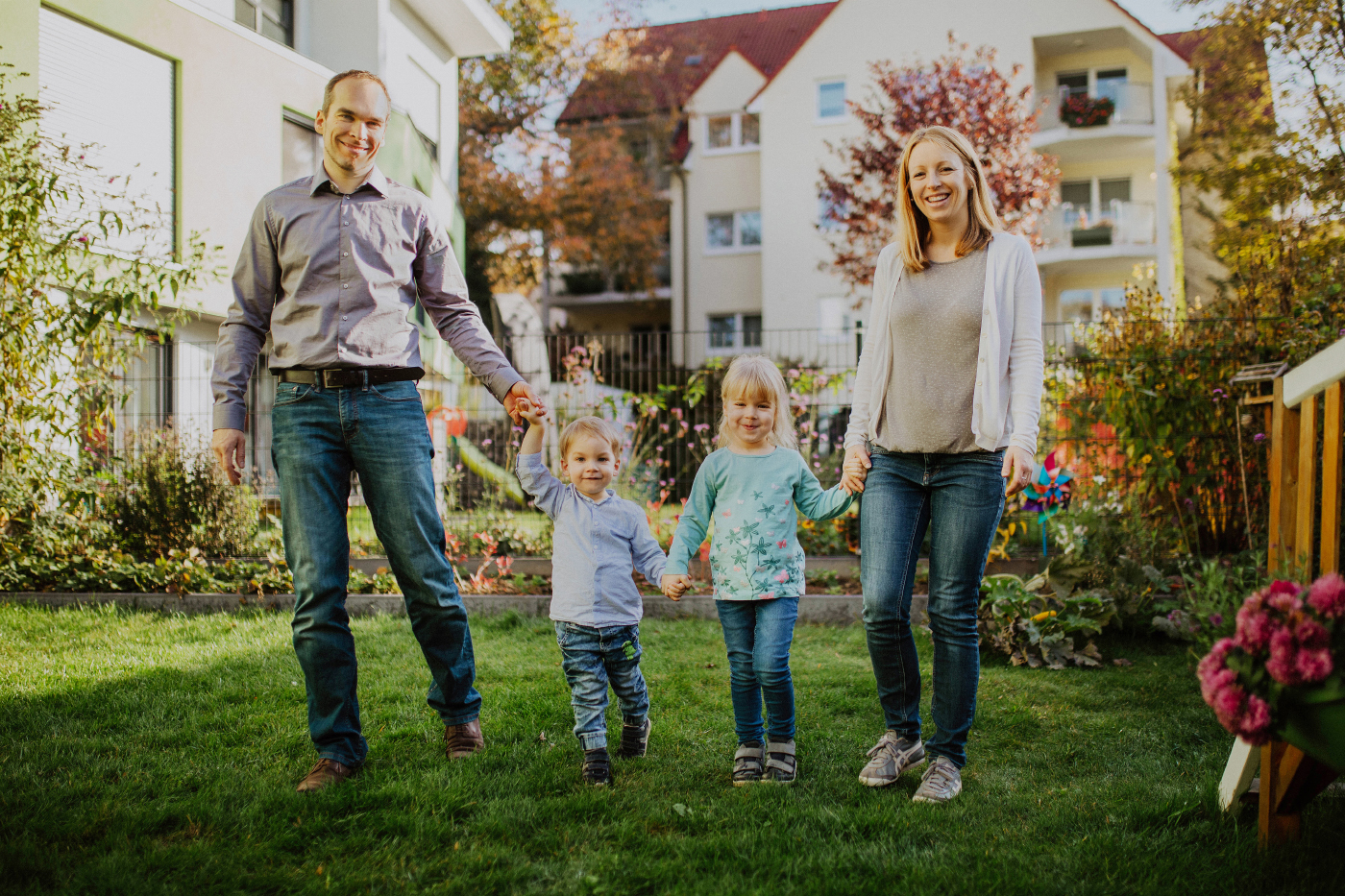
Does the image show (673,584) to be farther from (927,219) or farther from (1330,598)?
(1330,598)

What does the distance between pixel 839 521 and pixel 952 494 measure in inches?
183

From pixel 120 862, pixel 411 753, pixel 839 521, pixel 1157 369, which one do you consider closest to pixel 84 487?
pixel 411 753

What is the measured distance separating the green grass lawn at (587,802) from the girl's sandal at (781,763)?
0.08 meters

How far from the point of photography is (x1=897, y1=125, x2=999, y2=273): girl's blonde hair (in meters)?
3.01

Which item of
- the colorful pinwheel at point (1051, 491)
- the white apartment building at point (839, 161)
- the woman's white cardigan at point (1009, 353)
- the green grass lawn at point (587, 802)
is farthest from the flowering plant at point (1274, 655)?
the white apartment building at point (839, 161)

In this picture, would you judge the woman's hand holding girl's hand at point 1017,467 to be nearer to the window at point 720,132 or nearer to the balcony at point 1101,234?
the balcony at point 1101,234

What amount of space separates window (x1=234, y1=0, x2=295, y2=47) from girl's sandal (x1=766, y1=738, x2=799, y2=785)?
38.6 ft

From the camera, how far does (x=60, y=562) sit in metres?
6.36

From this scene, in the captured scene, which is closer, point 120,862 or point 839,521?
point 120,862

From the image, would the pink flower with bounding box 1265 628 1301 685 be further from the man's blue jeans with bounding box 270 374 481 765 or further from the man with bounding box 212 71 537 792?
the man's blue jeans with bounding box 270 374 481 765

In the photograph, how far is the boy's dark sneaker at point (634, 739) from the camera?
3.34m

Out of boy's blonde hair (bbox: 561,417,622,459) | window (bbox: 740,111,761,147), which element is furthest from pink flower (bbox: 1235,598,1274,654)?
window (bbox: 740,111,761,147)

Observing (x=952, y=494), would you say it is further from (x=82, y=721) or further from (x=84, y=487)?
(x=84, y=487)

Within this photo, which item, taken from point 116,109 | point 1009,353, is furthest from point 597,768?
point 116,109
